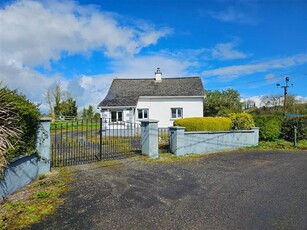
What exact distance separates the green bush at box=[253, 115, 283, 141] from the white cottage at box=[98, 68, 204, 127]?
8.69 meters

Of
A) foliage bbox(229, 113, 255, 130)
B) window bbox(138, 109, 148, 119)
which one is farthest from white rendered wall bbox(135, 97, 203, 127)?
foliage bbox(229, 113, 255, 130)

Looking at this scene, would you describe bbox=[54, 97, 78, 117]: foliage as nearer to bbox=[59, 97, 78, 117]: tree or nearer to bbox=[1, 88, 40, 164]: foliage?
bbox=[59, 97, 78, 117]: tree

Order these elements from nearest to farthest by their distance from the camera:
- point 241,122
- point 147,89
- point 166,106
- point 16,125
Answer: point 16,125
point 241,122
point 166,106
point 147,89

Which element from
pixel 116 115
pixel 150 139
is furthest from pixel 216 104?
pixel 150 139

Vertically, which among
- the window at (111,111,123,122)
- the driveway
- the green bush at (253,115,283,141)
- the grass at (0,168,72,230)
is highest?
the window at (111,111,123,122)

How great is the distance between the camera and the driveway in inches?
156

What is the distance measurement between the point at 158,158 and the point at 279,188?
4865 millimetres

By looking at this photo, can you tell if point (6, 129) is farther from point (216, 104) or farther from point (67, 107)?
point (67, 107)

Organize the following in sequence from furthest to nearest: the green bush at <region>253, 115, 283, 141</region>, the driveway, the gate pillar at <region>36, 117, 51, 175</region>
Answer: the green bush at <region>253, 115, 283, 141</region>
the gate pillar at <region>36, 117, 51, 175</region>
the driveway

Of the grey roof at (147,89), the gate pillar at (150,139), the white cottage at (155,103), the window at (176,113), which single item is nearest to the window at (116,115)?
the white cottage at (155,103)

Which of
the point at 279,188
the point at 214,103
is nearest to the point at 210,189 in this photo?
the point at 279,188

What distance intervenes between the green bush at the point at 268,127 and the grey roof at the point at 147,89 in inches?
349

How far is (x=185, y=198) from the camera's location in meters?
5.12

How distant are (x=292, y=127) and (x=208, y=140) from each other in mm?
6841
